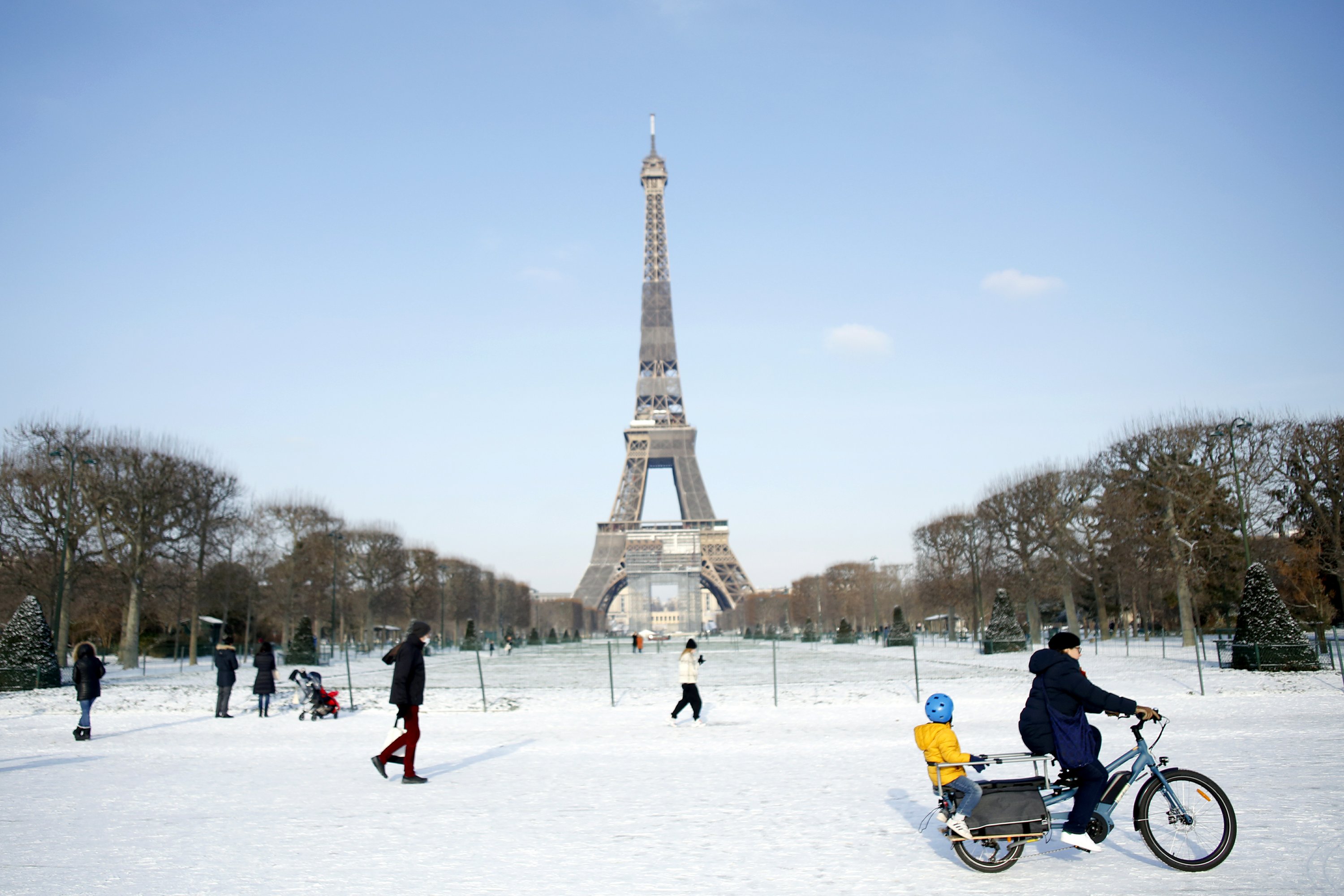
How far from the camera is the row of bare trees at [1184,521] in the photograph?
31219mm

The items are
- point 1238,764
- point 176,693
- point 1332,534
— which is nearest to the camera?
point 1238,764

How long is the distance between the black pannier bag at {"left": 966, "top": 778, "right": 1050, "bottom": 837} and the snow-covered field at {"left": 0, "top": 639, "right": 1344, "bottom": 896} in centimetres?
27

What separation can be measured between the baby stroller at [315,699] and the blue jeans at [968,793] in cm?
1399

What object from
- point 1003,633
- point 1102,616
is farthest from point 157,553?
point 1102,616

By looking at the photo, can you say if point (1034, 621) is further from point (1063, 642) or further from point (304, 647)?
point (1063, 642)

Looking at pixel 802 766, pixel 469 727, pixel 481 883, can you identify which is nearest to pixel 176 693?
pixel 469 727

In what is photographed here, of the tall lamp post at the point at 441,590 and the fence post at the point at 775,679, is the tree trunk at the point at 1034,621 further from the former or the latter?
the tall lamp post at the point at 441,590

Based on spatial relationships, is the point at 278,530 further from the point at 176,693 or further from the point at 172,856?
the point at 172,856

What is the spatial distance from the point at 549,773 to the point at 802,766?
2600 millimetres

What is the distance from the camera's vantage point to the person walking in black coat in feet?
30.6

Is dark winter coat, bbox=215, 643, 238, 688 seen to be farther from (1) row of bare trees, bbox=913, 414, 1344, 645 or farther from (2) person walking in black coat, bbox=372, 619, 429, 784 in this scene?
(1) row of bare trees, bbox=913, 414, 1344, 645

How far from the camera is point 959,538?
4862 centimetres

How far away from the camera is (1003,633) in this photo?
3334 centimetres

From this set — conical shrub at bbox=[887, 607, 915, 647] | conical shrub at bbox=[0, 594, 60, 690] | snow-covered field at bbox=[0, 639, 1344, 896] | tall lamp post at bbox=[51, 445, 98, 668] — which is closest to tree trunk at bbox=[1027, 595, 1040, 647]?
conical shrub at bbox=[887, 607, 915, 647]
